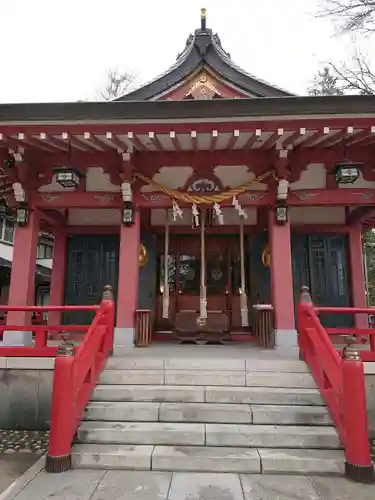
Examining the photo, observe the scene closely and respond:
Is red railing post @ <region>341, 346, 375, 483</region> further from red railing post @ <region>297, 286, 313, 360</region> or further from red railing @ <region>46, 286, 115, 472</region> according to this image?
red railing @ <region>46, 286, 115, 472</region>

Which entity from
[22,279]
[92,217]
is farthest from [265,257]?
[22,279]

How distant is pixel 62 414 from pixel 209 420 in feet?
5.89

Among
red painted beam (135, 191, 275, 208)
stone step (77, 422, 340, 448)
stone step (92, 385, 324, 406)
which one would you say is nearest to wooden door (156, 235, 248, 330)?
red painted beam (135, 191, 275, 208)

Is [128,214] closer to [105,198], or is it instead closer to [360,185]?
[105,198]

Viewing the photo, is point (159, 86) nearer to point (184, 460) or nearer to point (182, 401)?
point (182, 401)

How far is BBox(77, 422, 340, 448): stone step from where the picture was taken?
4.20m

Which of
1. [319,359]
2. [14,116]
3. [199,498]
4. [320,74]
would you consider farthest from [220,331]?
[320,74]

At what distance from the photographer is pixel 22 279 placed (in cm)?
722

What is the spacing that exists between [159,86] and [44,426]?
8075 mm

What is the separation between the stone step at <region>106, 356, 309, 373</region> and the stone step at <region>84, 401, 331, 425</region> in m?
0.76

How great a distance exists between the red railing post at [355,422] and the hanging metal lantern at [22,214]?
633 cm

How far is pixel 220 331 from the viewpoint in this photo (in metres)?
8.98

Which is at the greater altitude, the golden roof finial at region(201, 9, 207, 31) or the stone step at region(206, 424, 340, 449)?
the golden roof finial at region(201, 9, 207, 31)

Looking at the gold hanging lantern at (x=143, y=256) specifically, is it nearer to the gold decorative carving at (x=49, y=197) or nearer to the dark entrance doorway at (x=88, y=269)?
the dark entrance doorway at (x=88, y=269)
